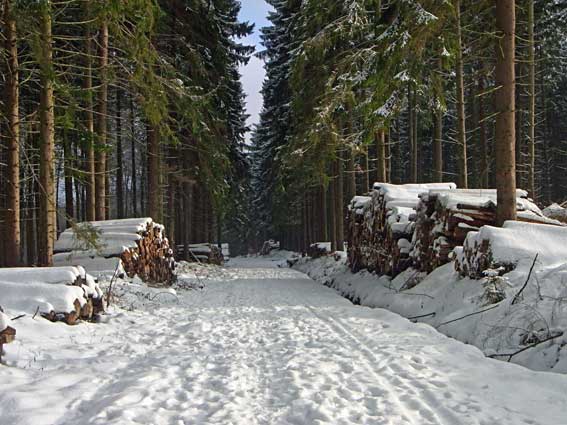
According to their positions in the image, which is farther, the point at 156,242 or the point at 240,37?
the point at 240,37

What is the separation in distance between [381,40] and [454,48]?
4.71ft

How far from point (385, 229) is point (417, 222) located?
1.72 meters

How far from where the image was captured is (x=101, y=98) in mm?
14055

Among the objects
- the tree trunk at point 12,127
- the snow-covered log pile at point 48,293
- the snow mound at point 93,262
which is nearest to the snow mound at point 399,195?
the snow mound at point 93,262

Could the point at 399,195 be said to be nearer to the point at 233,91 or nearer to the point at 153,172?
the point at 153,172

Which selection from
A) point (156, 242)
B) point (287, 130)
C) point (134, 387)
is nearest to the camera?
point (134, 387)

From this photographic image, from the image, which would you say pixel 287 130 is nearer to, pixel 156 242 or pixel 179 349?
pixel 156 242

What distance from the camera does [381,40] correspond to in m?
8.59

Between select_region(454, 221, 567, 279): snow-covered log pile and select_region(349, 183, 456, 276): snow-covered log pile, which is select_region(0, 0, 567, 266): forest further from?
select_region(349, 183, 456, 276): snow-covered log pile

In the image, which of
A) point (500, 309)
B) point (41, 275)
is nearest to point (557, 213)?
point (500, 309)

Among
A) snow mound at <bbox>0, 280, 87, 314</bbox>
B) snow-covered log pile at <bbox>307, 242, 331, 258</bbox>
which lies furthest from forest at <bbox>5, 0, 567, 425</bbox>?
snow-covered log pile at <bbox>307, 242, 331, 258</bbox>

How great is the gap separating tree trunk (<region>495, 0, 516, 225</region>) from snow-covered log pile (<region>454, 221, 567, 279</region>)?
2.58ft

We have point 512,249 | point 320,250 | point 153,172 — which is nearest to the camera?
point 512,249

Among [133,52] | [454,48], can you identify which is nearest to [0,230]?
[133,52]
